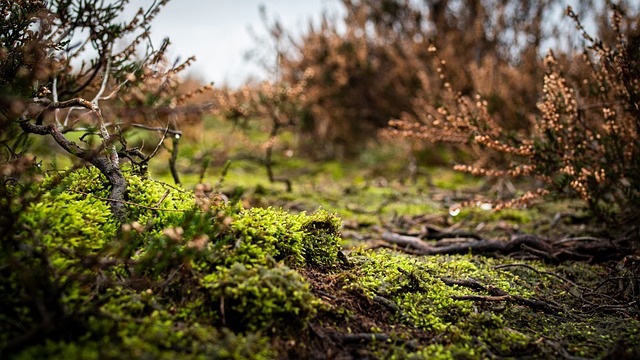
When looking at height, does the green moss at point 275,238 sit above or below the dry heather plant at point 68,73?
below

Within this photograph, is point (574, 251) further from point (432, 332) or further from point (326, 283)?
point (326, 283)

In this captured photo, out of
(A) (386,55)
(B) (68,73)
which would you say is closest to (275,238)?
(B) (68,73)

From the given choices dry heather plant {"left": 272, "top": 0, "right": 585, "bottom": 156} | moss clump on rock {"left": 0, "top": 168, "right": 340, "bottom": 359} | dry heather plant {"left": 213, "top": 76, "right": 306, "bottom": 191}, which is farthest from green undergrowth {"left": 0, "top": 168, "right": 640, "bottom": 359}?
dry heather plant {"left": 272, "top": 0, "right": 585, "bottom": 156}

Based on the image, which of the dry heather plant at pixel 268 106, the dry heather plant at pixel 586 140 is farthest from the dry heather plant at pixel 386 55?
the dry heather plant at pixel 586 140

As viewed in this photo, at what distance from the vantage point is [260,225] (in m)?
2.14

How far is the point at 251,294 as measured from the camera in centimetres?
179

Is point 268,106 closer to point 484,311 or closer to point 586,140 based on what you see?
point 586,140

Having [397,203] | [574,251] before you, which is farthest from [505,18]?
[574,251]

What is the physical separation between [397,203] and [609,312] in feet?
10.4

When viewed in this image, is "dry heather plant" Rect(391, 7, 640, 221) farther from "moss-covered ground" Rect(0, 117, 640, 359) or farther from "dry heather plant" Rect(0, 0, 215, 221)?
"dry heather plant" Rect(0, 0, 215, 221)

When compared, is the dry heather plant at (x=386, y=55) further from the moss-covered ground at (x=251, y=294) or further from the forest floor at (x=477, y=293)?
the moss-covered ground at (x=251, y=294)

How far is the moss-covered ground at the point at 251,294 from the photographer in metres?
1.58

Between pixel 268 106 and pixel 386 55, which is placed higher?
pixel 386 55

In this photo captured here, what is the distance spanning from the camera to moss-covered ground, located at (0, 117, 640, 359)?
158 centimetres
